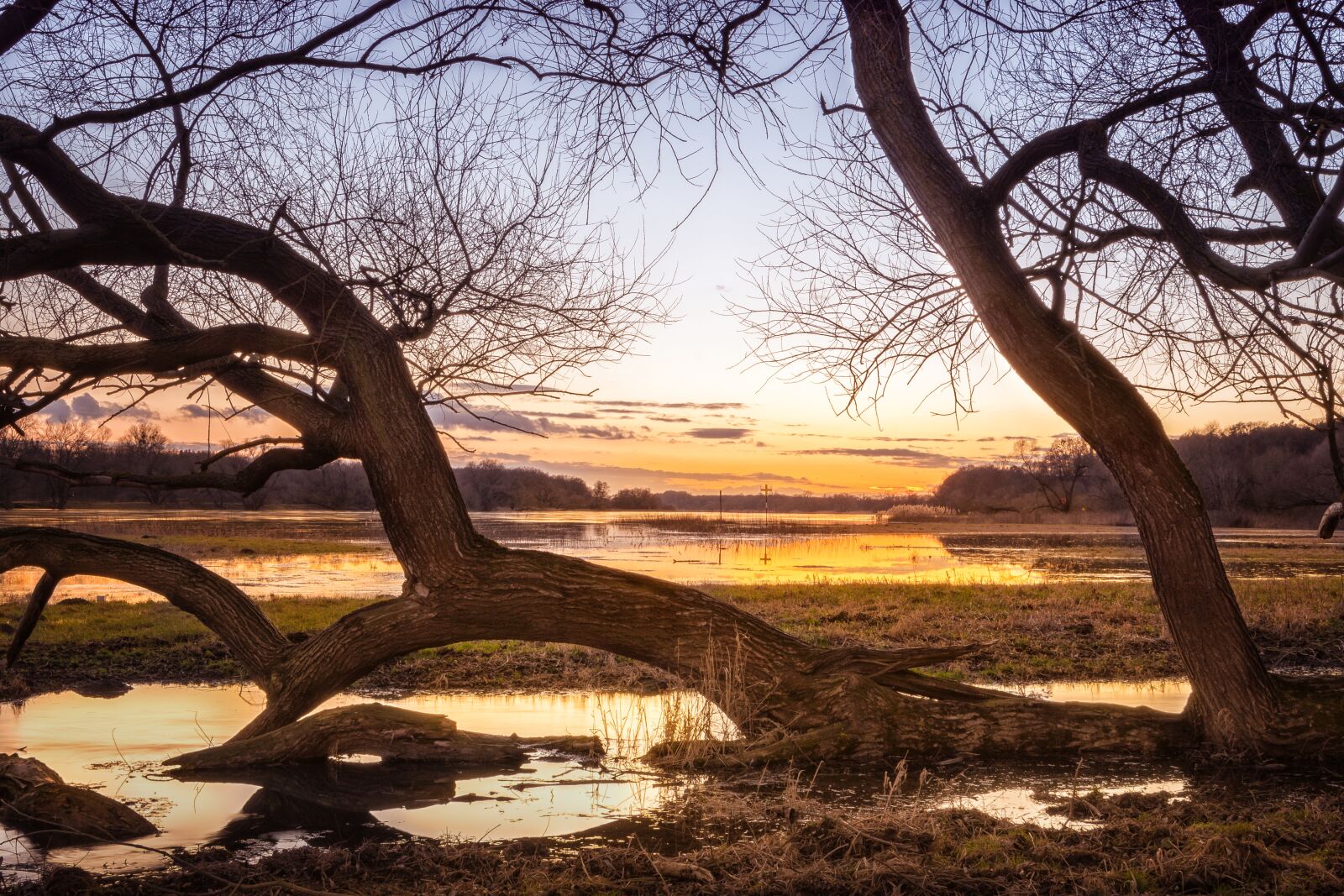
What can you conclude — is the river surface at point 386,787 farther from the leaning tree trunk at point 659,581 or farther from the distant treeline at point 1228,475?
the distant treeline at point 1228,475

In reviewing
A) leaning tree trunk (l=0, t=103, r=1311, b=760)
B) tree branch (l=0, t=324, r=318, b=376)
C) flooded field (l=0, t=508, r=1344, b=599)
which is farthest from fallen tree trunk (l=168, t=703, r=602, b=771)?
flooded field (l=0, t=508, r=1344, b=599)

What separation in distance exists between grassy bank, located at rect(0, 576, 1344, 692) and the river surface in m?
2.00

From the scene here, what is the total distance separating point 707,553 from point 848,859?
36.8m

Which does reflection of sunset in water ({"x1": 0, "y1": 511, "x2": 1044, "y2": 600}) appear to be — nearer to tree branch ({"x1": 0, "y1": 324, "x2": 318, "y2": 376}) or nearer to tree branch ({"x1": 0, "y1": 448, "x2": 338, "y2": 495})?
tree branch ({"x1": 0, "y1": 448, "x2": 338, "y2": 495})

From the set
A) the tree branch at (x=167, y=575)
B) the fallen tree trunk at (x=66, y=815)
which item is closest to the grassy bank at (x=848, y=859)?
the fallen tree trunk at (x=66, y=815)

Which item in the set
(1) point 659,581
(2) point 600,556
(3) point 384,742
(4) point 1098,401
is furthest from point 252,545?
(4) point 1098,401

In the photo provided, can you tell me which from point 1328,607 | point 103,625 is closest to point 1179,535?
point 1328,607

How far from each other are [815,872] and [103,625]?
14.8 metres

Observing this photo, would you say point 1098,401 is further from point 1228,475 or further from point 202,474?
point 1228,475

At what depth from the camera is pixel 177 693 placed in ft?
37.4

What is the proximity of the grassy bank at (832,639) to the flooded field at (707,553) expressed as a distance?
493cm

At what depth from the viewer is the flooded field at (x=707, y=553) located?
89.2ft

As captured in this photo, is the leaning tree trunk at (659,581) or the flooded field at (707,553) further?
the flooded field at (707,553)

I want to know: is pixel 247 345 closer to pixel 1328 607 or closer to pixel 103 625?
pixel 103 625
